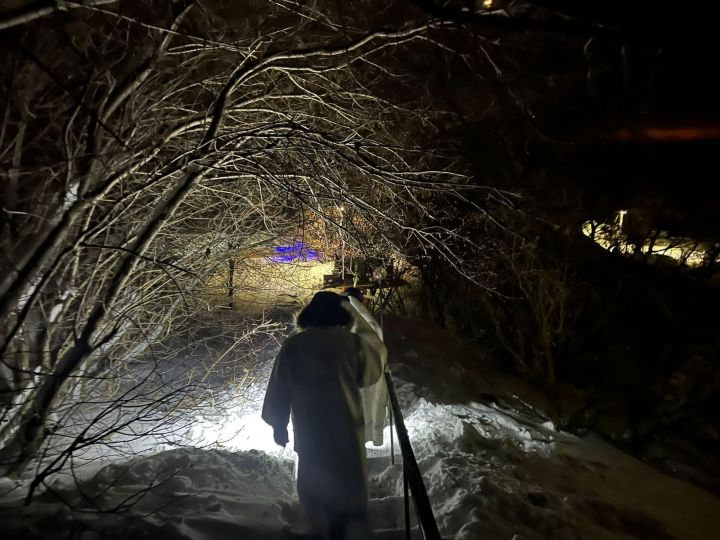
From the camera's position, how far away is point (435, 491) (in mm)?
4012

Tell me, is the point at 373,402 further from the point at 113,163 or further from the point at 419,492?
the point at 113,163

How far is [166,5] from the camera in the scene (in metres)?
4.28

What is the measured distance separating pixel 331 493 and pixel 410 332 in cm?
684

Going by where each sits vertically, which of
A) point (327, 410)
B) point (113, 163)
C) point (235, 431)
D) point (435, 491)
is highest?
point (113, 163)

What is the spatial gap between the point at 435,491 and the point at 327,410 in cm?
195

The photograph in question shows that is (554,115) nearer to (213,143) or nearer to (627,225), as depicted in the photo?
(627,225)

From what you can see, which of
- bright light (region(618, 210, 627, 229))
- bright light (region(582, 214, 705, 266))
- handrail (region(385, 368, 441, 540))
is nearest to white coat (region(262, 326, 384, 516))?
handrail (region(385, 368, 441, 540))

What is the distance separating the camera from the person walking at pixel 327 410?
2.78 m

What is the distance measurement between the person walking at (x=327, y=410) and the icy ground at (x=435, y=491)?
379 millimetres

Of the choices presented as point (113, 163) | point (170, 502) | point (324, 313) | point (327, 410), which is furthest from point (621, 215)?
point (170, 502)

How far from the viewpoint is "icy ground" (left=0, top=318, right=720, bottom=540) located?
2.84 meters

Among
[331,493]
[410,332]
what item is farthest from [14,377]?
[410,332]

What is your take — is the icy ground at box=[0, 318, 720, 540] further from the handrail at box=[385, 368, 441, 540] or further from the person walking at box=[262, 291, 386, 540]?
the handrail at box=[385, 368, 441, 540]

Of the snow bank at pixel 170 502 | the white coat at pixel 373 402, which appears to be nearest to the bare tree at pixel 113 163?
the snow bank at pixel 170 502
